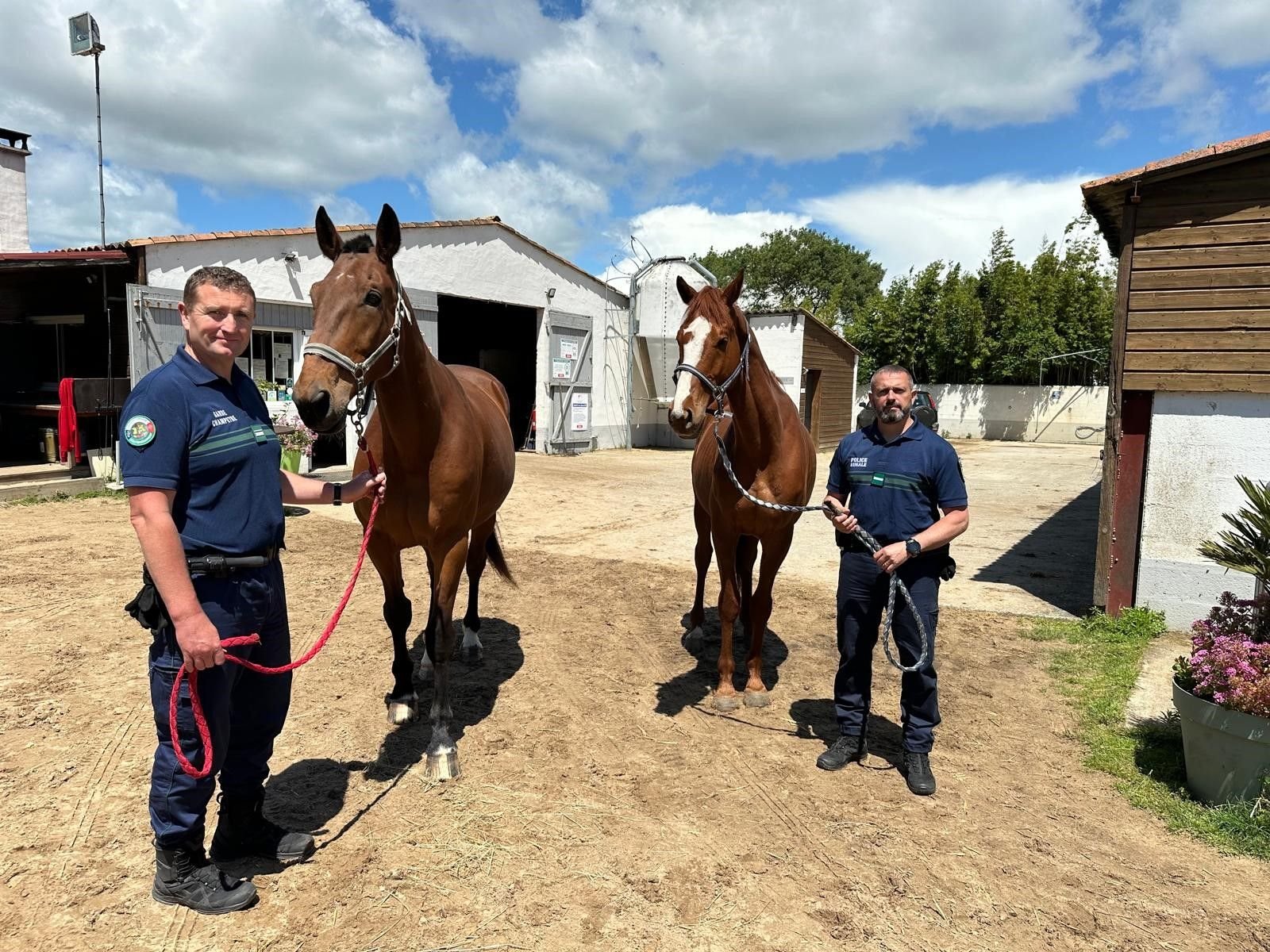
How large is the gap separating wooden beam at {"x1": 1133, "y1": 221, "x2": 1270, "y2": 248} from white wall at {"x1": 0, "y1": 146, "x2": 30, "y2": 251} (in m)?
21.3

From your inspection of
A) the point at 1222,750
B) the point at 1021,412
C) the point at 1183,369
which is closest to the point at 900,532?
the point at 1222,750

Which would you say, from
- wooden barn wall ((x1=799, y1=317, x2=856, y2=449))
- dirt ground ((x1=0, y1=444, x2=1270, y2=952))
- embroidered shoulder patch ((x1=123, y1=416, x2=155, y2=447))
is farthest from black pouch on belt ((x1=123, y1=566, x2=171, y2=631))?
wooden barn wall ((x1=799, y1=317, x2=856, y2=449))

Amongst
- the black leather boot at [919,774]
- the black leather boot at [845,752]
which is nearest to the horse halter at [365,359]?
the black leather boot at [845,752]

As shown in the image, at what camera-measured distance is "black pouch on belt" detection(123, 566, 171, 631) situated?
6.70 feet

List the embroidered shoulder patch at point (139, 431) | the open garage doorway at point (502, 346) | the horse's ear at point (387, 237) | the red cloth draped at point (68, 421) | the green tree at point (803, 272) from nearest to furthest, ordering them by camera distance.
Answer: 1. the embroidered shoulder patch at point (139, 431)
2. the horse's ear at point (387, 237)
3. the red cloth draped at point (68, 421)
4. the open garage doorway at point (502, 346)
5. the green tree at point (803, 272)

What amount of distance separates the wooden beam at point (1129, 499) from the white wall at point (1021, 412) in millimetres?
23817

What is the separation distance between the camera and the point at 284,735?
3.52 m

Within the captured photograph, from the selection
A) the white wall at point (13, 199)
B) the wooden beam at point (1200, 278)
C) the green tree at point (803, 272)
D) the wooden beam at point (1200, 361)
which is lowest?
the wooden beam at point (1200, 361)

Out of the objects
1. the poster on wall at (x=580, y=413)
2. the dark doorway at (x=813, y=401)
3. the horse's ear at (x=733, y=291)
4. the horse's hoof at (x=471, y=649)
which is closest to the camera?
the horse's ear at (x=733, y=291)

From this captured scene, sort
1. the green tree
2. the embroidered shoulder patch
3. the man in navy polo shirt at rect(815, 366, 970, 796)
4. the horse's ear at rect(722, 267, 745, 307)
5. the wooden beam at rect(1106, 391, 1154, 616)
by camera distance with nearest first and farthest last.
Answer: the embroidered shoulder patch → the man in navy polo shirt at rect(815, 366, 970, 796) → the horse's ear at rect(722, 267, 745, 307) → the wooden beam at rect(1106, 391, 1154, 616) → the green tree

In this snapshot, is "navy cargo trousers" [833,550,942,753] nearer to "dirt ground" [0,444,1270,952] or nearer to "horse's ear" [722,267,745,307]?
"dirt ground" [0,444,1270,952]

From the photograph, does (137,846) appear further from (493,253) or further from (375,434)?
(493,253)

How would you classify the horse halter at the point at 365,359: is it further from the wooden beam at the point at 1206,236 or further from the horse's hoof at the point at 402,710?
the wooden beam at the point at 1206,236

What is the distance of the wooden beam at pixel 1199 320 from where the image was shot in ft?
15.8
